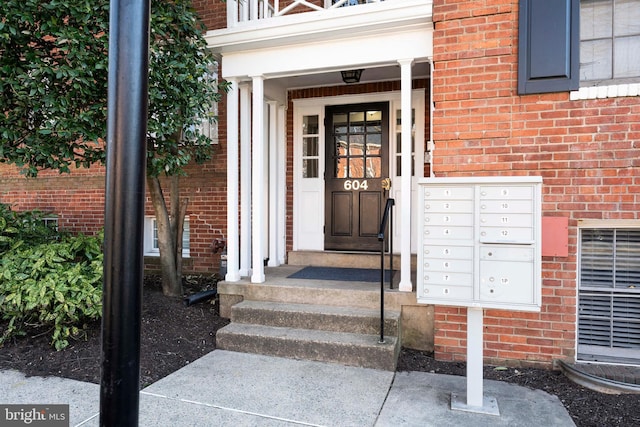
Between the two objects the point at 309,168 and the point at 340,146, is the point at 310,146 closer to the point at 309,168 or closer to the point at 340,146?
the point at 309,168

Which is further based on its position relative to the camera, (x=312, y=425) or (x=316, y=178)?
(x=316, y=178)

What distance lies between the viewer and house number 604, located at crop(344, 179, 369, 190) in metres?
5.73

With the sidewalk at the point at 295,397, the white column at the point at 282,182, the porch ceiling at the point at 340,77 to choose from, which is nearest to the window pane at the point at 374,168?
the porch ceiling at the point at 340,77

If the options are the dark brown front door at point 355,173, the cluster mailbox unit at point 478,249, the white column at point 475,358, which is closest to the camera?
the cluster mailbox unit at point 478,249

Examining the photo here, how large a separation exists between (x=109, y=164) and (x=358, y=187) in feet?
14.6

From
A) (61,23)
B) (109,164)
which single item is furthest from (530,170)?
(61,23)

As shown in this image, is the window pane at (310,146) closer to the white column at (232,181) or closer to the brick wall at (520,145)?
the white column at (232,181)

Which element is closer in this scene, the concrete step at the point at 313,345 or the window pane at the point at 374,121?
the concrete step at the point at 313,345

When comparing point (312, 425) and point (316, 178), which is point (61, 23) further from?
point (312, 425)

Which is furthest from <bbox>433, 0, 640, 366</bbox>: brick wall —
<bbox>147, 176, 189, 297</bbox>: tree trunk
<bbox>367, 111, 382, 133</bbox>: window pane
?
<bbox>147, 176, 189, 297</bbox>: tree trunk

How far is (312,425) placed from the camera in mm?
2721

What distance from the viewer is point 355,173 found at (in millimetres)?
5785

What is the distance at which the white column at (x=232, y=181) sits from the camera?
4.79m

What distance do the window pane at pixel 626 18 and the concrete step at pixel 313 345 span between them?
3323 millimetres
